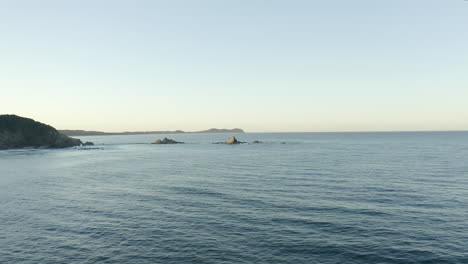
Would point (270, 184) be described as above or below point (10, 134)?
below

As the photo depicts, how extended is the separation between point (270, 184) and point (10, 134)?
16398 cm

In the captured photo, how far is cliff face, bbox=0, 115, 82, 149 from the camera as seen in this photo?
15412cm

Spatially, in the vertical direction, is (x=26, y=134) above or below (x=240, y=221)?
above

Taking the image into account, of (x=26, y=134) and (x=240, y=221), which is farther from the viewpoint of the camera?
(x=26, y=134)

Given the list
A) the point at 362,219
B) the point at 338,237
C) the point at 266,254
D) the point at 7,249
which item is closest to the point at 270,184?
the point at 362,219

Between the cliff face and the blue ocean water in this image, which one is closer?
the blue ocean water

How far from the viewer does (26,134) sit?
16175 cm

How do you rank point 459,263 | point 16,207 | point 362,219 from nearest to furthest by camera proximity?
point 459,263
point 362,219
point 16,207

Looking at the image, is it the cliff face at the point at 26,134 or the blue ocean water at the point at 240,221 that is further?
the cliff face at the point at 26,134

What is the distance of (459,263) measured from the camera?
67.5 feet

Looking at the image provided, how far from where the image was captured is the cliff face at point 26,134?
506 feet

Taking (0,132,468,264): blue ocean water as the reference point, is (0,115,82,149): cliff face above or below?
above

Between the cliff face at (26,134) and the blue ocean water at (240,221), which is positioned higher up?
the cliff face at (26,134)

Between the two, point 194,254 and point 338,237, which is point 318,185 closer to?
point 338,237
